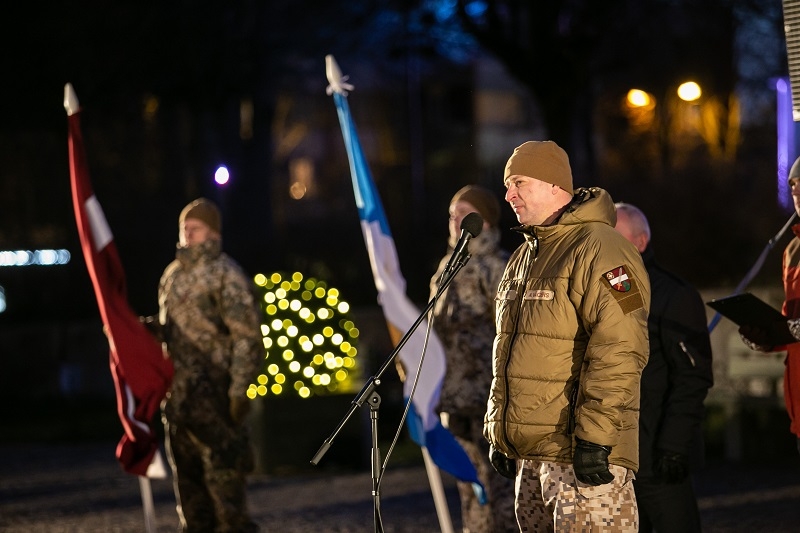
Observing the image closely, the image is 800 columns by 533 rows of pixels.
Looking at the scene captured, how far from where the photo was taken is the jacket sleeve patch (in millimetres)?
5324

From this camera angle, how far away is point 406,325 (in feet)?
27.8

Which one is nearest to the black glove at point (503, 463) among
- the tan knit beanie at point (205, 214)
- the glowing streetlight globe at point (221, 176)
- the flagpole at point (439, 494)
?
the flagpole at point (439, 494)

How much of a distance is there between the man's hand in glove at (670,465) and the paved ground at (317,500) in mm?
3575

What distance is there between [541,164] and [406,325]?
3001 mm

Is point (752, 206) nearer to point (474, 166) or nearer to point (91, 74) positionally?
point (91, 74)

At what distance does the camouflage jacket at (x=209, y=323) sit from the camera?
8758 mm

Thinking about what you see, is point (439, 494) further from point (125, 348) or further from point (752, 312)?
point (125, 348)

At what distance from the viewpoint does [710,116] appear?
47.9 meters

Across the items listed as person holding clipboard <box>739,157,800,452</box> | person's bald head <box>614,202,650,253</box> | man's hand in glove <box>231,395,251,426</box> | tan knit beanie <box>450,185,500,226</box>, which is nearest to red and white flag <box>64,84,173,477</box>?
man's hand in glove <box>231,395,251,426</box>

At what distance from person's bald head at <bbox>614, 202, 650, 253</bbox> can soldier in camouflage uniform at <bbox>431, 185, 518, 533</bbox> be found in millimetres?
1186

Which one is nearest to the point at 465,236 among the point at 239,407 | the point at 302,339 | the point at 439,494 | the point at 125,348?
the point at 439,494

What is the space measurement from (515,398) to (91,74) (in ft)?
62.6

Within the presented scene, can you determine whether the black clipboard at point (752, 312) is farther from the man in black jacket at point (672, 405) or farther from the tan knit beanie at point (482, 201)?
the tan knit beanie at point (482, 201)

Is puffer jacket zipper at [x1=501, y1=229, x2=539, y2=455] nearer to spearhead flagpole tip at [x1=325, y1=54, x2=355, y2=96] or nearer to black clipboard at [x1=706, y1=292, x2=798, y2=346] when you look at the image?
black clipboard at [x1=706, y1=292, x2=798, y2=346]
